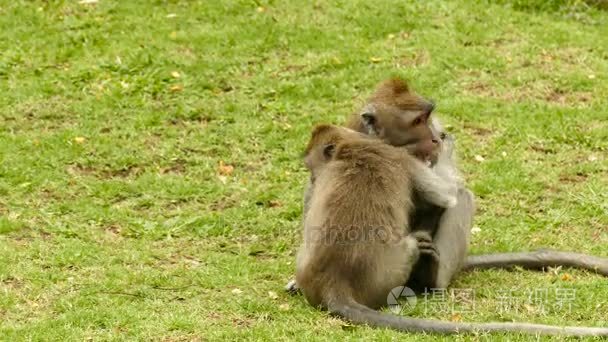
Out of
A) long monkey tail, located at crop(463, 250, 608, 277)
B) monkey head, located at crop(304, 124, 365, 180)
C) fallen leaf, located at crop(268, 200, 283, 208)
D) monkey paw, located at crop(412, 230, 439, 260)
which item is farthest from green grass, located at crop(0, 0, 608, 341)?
monkey head, located at crop(304, 124, 365, 180)

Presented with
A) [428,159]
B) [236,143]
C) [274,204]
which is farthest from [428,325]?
[236,143]

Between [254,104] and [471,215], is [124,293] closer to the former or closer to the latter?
[471,215]

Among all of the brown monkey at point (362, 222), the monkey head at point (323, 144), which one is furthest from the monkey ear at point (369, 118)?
the brown monkey at point (362, 222)

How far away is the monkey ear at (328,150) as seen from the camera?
7.52 meters

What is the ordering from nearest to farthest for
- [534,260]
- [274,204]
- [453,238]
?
[453,238], [534,260], [274,204]

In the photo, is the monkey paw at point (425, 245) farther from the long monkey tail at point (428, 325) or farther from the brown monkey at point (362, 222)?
the long monkey tail at point (428, 325)

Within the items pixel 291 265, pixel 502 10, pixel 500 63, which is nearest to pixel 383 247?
pixel 291 265

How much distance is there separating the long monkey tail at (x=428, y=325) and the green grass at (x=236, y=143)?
0.09 meters

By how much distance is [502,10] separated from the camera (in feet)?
47.1

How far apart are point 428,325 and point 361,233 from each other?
711 millimetres

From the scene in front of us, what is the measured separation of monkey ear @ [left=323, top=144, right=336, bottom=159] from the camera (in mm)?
7516

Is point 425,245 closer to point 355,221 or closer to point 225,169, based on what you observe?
point 355,221

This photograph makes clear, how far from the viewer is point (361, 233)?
7.15 metres

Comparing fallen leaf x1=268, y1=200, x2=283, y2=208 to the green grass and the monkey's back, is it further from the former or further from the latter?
the monkey's back
